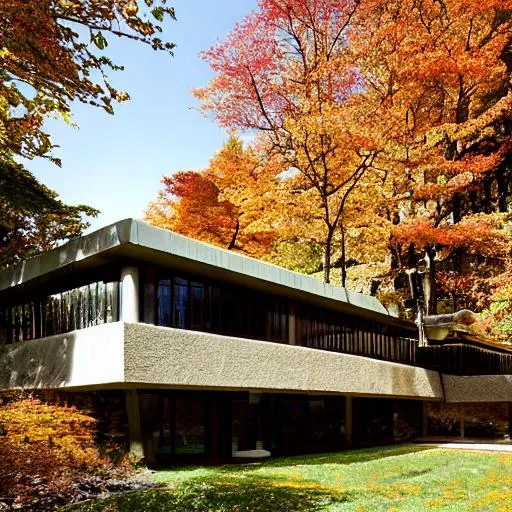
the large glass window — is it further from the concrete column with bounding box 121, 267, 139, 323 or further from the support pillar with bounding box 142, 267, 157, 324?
the concrete column with bounding box 121, 267, 139, 323

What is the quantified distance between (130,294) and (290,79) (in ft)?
52.1

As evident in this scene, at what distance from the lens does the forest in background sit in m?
25.8

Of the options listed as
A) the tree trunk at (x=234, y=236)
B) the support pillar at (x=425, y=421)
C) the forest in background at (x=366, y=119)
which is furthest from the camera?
the tree trunk at (x=234, y=236)

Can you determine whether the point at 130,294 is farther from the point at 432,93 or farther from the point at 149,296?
the point at 432,93

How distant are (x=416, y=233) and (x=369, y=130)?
16.3 feet

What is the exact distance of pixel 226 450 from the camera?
63.6ft

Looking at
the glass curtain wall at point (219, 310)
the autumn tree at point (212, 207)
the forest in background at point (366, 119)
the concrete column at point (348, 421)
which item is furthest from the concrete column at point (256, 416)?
the autumn tree at point (212, 207)

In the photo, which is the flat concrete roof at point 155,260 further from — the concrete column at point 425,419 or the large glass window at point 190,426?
the concrete column at point 425,419

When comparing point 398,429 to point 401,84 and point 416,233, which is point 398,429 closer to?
point 416,233

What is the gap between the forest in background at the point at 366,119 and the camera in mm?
25750

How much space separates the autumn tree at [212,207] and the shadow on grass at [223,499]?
791 inches

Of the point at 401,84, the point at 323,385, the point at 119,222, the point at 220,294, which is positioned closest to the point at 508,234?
the point at 401,84

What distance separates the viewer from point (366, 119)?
25094mm

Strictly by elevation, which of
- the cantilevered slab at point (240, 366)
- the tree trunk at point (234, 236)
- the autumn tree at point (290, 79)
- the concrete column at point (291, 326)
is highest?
the autumn tree at point (290, 79)
